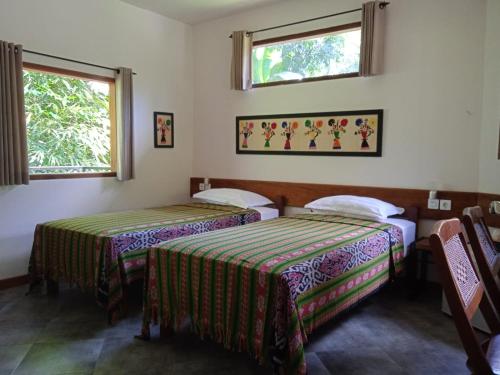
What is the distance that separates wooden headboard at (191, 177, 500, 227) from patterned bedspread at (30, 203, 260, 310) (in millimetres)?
880

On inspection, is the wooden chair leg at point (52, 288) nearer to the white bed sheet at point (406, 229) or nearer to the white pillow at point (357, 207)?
the white pillow at point (357, 207)

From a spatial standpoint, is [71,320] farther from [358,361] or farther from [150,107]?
[150,107]

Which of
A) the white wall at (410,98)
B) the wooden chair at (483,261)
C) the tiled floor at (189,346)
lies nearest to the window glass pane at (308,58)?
the white wall at (410,98)

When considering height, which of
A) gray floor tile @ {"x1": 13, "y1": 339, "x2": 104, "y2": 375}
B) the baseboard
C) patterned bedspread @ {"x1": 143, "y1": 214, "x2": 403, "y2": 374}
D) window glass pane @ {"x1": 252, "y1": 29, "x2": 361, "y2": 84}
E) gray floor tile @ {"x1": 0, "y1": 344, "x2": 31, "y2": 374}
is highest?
window glass pane @ {"x1": 252, "y1": 29, "x2": 361, "y2": 84}

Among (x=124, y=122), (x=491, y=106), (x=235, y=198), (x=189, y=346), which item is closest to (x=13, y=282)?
(x=124, y=122)

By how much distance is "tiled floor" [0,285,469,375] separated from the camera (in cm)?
212

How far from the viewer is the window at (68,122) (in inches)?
138

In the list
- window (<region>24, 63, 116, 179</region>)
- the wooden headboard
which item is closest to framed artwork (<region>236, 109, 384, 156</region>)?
the wooden headboard

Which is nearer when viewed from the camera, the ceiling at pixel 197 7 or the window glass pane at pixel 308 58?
the window glass pane at pixel 308 58

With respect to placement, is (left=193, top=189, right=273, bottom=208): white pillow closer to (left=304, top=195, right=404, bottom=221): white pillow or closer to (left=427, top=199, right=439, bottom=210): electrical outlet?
(left=304, top=195, right=404, bottom=221): white pillow

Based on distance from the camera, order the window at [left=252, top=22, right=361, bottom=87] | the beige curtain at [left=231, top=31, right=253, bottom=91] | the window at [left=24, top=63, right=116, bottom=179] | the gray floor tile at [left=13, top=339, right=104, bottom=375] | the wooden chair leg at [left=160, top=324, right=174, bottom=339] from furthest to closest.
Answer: the beige curtain at [left=231, top=31, right=253, bottom=91]
the window at [left=252, top=22, right=361, bottom=87]
the window at [left=24, top=63, right=116, bottom=179]
the wooden chair leg at [left=160, top=324, right=174, bottom=339]
the gray floor tile at [left=13, top=339, right=104, bottom=375]

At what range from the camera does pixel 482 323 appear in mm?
2457

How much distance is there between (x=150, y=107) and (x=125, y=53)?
1.95 feet

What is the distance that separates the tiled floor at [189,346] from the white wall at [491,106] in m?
1.07
